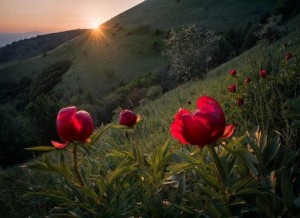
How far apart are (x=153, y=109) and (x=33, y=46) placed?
122812 millimetres

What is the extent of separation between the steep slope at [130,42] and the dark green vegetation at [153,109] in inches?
10.3

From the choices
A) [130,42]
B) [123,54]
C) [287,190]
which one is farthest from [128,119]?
[130,42]

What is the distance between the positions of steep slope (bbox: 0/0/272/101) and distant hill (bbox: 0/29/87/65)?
40.9 m

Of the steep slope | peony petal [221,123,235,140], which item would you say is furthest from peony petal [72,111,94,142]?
the steep slope

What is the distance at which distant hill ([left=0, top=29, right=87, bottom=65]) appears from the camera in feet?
380

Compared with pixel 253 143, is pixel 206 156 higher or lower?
lower

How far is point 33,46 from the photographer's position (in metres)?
123

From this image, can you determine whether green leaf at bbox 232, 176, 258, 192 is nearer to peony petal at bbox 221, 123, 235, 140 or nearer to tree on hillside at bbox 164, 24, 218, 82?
peony petal at bbox 221, 123, 235, 140

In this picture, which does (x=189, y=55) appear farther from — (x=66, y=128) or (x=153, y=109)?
(x=66, y=128)

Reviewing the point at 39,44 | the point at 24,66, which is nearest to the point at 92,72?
the point at 24,66

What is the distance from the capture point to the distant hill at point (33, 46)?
116 meters

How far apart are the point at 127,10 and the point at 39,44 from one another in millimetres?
54899

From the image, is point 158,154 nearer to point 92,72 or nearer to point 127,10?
point 92,72

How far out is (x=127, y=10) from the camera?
81375 mm
